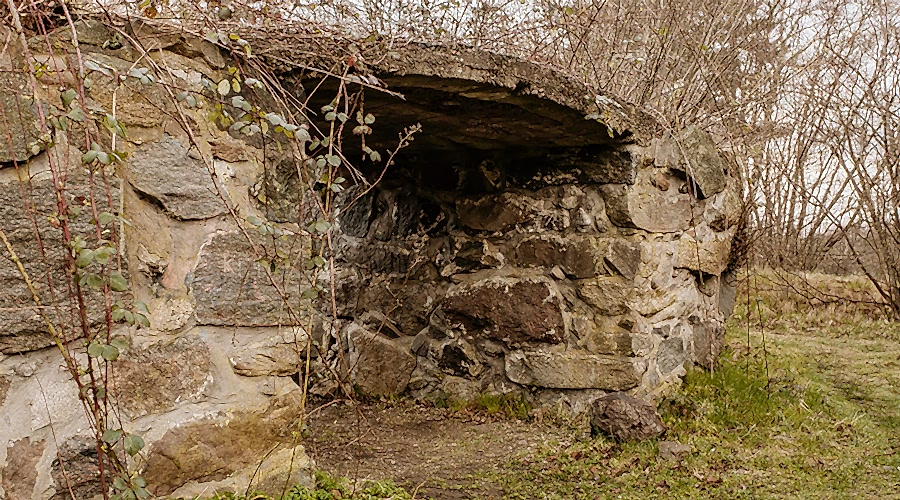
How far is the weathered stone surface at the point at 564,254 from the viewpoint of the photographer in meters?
3.19

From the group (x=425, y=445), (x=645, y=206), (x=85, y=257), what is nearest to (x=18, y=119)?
(x=85, y=257)

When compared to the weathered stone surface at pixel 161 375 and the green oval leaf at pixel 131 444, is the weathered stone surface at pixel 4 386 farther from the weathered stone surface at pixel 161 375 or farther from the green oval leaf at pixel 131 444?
the green oval leaf at pixel 131 444

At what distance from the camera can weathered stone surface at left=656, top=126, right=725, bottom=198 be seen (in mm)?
3271

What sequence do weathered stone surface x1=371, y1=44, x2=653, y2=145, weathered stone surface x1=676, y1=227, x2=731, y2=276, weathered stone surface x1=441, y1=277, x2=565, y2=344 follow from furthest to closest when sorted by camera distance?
weathered stone surface x1=676, y1=227, x2=731, y2=276 < weathered stone surface x1=441, y1=277, x2=565, y2=344 < weathered stone surface x1=371, y1=44, x2=653, y2=145

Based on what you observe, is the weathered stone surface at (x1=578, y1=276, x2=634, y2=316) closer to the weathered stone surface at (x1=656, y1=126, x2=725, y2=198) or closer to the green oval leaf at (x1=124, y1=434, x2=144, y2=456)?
the weathered stone surface at (x1=656, y1=126, x2=725, y2=198)

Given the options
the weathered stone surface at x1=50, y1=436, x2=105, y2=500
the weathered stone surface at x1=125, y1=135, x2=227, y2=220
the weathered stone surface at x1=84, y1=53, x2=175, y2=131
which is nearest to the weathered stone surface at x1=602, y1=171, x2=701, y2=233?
the weathered stone surface at x1=125, y1=135, x2=227, y2=220

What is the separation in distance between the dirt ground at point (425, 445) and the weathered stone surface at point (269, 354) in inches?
17.7

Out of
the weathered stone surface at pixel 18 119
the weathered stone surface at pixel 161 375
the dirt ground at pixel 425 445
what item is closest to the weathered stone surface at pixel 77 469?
the weathered stone surface at pixel 161 375

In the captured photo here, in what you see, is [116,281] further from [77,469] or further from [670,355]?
[670,355]

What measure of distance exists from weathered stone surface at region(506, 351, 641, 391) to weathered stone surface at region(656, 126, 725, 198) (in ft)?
2.94

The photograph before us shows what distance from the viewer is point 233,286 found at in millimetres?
1845

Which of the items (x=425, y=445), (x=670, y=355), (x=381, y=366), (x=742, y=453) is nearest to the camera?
(x=742, y=453)

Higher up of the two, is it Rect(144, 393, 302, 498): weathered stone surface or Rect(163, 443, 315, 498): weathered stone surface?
Rect(144, 393, 302, 498): weathered stone surface

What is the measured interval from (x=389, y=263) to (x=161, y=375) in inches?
81.9
